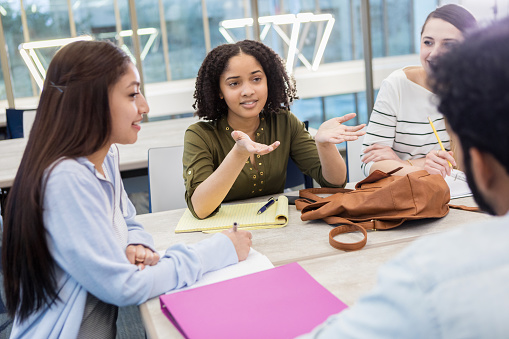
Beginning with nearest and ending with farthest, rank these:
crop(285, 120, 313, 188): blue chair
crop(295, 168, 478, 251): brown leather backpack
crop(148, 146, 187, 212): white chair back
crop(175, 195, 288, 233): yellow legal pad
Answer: crop(295, 168, 478, 251): brown leather backpack, crop(175, 195, 288, 233): yellow legal pad, crop(148, 146, 187, 212): white chair back, crop(285, 120, 313, 188): blue chair

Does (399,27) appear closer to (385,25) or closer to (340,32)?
(385,25)

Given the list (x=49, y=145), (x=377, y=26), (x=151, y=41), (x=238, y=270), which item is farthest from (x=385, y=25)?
(x=49, y=145)

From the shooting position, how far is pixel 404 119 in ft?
7.39

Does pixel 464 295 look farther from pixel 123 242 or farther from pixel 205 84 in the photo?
pixel 205 84

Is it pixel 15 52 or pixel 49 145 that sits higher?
pixel 15 52

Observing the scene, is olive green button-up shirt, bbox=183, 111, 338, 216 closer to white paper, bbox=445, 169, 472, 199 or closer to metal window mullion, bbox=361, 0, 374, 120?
white paper, bbox=445, 169, 472, 199

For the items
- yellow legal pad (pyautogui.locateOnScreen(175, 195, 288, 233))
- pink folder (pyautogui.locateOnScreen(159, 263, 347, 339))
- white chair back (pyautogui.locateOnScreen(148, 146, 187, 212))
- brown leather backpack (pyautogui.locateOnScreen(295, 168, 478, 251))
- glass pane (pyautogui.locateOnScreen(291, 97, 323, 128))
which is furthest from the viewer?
glass pane (pyautogui.locateOnScreen(291, 97, 323, 128))

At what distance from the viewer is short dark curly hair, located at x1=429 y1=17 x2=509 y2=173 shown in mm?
563

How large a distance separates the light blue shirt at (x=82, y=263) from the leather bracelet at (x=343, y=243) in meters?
0.40

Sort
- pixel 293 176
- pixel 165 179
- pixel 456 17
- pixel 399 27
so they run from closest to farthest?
pixel 456 17 < pixel 165 179 < pixel 293 176 < pixel 399 27

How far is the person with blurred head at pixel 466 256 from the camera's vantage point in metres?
0.56

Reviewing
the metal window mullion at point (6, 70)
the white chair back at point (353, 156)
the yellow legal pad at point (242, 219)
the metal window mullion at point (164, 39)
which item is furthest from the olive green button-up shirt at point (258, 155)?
the metal window mullion at point (6, 70)

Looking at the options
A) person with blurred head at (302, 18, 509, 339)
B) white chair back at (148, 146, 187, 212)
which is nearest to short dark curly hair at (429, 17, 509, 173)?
person with blurred head at (302, 18, 509, 339)

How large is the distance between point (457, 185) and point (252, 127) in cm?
84
